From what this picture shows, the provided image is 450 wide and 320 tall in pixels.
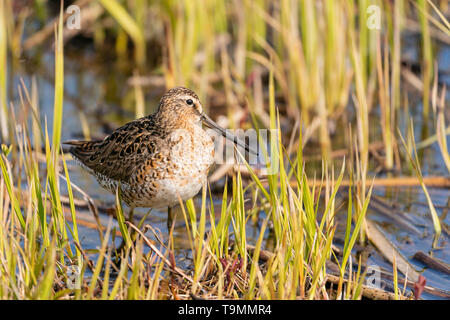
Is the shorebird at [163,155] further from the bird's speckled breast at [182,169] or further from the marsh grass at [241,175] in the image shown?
the marsh grass at [241,175]

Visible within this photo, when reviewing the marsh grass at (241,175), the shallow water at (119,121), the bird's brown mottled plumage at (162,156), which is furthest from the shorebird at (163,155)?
the shallow water at (119,121)

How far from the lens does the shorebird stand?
4211mm

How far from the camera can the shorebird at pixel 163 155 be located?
4211 mm

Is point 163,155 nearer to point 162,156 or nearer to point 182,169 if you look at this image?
point 162,156

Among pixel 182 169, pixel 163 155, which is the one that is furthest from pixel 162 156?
pixel 182 169

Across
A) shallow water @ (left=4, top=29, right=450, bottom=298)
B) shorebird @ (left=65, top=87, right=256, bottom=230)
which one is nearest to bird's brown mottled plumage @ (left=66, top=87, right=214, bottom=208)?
shorebird @ (left=65, top=87, right=256, bottom=230)

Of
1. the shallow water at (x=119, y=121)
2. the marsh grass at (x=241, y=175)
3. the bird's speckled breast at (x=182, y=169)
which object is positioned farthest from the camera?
the shallow water at (x=119, y=121)

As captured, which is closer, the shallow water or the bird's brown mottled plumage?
the bird's brown mottled plumage

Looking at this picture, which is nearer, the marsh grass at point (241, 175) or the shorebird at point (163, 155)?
the marsh grass at point (241, 175)

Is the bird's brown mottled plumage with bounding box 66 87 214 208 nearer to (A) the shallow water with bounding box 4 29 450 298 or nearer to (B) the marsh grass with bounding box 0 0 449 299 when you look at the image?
(B) the marsh grass with bounding box 0 0 449 299

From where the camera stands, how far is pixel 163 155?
4246 mm

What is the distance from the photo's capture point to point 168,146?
427cm

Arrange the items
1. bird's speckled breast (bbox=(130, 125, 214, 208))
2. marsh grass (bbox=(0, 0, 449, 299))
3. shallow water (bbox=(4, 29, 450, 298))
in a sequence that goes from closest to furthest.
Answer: marsh grass (bbox=(0, 0, 449, 299))
bird's speckled breast (bbox=(130, 125, 214, 208))
shallow water (bbox=(4, 29, 450, 298))

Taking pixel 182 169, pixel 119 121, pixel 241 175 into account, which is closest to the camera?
pixel 182 169
